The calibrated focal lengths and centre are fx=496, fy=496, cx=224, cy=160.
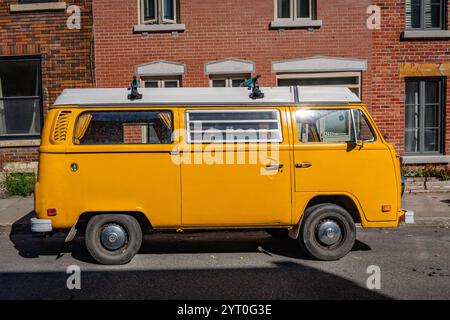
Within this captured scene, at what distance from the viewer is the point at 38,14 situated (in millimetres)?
12328

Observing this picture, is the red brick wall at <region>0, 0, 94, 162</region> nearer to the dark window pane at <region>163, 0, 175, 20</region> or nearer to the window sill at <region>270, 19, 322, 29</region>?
the dark window pane at <region>163, 0, 175, 20</region>

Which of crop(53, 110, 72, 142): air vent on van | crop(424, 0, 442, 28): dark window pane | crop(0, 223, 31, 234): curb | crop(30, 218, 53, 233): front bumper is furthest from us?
crop(424, 0, 442, 28): dark window pane

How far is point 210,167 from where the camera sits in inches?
264

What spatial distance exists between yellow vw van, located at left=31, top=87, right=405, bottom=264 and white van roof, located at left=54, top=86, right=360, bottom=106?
0.6 inches

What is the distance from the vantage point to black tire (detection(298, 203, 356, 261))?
6.80 metres

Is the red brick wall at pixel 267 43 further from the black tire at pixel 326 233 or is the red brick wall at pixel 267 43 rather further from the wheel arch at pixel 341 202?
the black tire at pixel 326 233

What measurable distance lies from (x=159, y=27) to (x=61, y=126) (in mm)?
6225

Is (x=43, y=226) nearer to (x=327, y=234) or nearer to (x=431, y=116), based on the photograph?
(x=327, y=234)

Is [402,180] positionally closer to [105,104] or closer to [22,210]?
[105,104]

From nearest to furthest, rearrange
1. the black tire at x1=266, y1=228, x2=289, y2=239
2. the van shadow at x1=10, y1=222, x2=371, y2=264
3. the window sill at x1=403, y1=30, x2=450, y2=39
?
the van shadow at x1=10, y1=222, x2=371, y2=264, the black tire at x1=266, y1=228, x2=289, y2=239, the window sill at x1=403, y1=30, x2=450, y2=39

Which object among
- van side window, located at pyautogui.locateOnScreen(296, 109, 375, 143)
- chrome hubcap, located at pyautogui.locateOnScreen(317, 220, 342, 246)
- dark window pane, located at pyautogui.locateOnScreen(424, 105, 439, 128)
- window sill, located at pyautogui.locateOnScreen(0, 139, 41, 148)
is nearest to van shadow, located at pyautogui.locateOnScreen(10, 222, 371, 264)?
chrome hubcap, located at pyautogui.locateOnScreen(317, 220, 342, 246)
